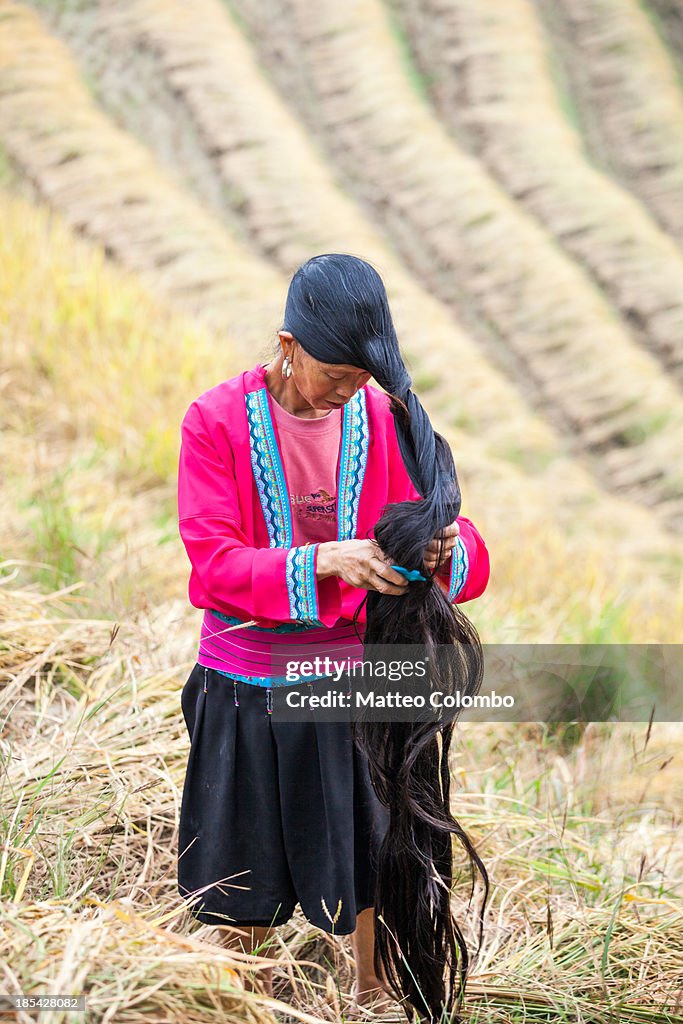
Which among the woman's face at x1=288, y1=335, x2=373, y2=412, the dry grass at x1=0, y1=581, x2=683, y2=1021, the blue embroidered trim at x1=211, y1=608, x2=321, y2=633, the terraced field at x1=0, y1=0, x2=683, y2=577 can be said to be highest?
the terraced field at x1=0, y1=0, x2=683, y2=577

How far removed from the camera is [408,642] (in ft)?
4.29

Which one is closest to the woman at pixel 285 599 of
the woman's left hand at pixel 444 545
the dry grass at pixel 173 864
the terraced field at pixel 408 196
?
the woman's left hand at pixel 444 545

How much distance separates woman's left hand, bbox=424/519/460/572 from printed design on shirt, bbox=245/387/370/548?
0.53 feet

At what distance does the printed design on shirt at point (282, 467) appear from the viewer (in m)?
→ 1.33

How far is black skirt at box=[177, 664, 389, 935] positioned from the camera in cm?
138

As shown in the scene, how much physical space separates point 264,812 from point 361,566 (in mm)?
423

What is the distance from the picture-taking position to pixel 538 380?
224 inches

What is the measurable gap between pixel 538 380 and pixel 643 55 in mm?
3558

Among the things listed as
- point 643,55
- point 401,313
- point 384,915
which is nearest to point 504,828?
point 384,915

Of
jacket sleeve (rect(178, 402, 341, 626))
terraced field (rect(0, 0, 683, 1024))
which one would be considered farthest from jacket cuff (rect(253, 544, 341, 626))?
terraced field (rect(0, 0, 683, 1024))

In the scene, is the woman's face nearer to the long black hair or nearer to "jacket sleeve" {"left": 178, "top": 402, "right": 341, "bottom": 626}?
the long black hair

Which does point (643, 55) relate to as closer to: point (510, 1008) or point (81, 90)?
point (81, 90)

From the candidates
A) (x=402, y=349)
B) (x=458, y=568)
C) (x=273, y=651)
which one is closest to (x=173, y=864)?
(x=273, y=651)

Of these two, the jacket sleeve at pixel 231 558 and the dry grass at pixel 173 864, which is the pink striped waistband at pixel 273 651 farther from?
the dry grass at pixel 173 864
